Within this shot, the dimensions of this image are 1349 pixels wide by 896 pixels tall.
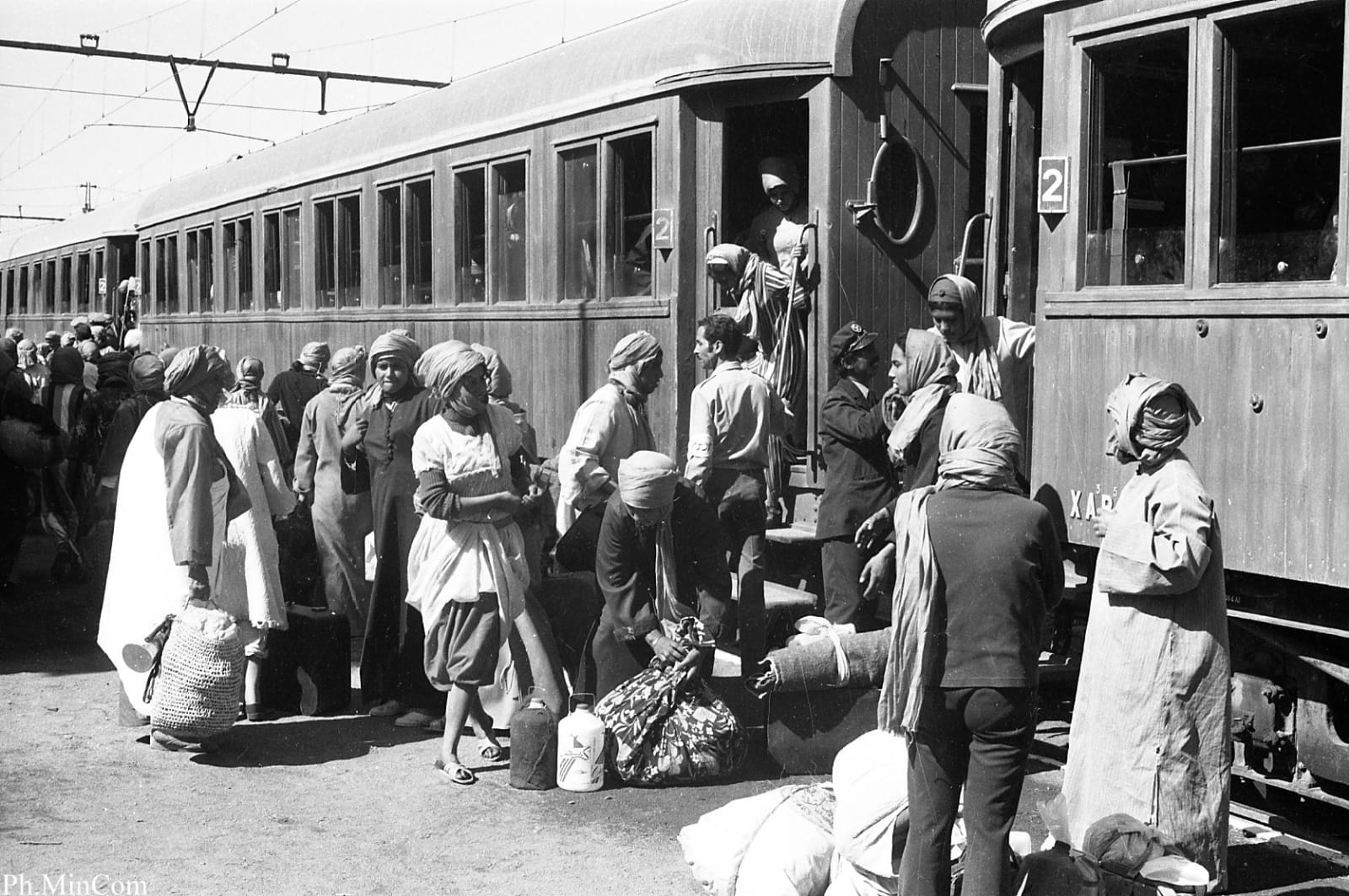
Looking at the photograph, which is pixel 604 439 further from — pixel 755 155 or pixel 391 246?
pixel 391 246

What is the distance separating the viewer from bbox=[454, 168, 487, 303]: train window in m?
11.3

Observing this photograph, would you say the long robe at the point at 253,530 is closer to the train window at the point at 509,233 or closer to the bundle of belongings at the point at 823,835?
the bundle of belongings at the point at 823,835

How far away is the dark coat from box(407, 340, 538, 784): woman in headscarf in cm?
141

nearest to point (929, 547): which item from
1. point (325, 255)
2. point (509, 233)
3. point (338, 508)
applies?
point (338, 508)

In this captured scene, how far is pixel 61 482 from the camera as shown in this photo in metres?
12.3

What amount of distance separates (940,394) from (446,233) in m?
6.36

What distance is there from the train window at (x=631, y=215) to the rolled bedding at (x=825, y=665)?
344 cm

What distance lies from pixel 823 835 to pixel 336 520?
3988mm

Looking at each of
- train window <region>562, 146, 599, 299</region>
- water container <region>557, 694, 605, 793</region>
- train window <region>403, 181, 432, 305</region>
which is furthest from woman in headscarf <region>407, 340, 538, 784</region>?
train window <region>403, 181, 432, 305</region>

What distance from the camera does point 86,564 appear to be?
12141mm

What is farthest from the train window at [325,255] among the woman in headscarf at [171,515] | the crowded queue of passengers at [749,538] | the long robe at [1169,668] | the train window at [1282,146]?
the long robe at [1169,668]

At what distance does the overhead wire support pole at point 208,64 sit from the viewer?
18.9m

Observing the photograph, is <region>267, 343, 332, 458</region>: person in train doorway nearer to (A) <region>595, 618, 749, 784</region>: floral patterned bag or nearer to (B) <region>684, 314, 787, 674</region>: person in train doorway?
(B) <region>684, 314, 787, 674</region>: person in train doorway

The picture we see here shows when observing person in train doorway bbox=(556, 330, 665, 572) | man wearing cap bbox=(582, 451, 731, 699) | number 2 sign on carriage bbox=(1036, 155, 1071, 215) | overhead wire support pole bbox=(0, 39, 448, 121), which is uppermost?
overhead wire support pole bbox=(0, 39, 448, 121)
